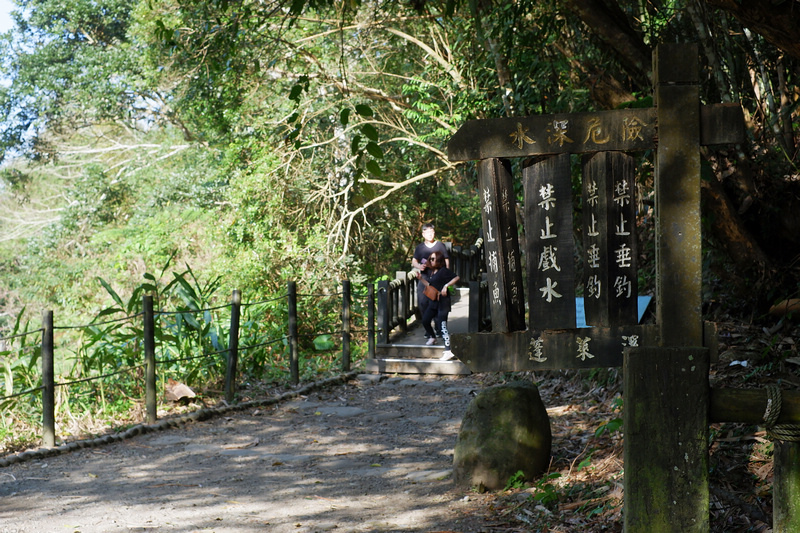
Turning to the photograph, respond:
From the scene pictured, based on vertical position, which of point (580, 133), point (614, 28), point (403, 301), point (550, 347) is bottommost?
point (550, 347)

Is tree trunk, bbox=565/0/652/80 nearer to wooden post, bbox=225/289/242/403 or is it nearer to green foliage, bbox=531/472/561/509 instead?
green foliage, bbox=531/472/561/509

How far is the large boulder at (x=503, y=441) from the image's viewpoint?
4738 mm

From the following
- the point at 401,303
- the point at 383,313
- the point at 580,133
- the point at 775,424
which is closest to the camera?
the point at 775,424

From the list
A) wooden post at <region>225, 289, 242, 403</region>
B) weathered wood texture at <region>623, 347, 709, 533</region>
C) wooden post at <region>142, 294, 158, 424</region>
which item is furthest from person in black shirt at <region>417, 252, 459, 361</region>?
weathered wood texture at <region>623, 347, 709, 533</region>

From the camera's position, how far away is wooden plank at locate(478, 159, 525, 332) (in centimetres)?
338

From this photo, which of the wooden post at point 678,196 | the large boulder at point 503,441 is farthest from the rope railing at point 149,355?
the wooden post at point 678,196

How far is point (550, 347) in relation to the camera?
129 inches

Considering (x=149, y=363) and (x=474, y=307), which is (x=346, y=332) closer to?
(x=474, y=307)

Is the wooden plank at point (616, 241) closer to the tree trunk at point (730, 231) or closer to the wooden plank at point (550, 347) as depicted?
the wooden plank at point (550, 347)

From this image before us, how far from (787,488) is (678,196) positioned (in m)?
1.18

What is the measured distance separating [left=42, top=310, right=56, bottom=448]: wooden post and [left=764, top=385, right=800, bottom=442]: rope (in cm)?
551

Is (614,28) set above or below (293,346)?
above

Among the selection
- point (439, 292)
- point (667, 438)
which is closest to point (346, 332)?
point (439, 292)

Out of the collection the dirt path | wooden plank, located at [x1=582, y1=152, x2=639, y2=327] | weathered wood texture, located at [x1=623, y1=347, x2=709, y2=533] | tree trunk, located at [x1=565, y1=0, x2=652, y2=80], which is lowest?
the dirt path
